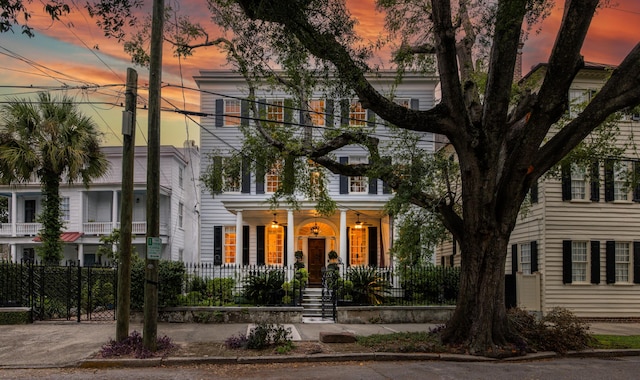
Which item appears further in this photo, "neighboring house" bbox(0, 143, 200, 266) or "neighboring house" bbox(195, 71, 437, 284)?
"neighboring house" bbox(0, 143, 200, 266)

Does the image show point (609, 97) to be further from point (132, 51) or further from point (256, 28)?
point (132, 51)

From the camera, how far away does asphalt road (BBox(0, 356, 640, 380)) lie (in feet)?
31.9

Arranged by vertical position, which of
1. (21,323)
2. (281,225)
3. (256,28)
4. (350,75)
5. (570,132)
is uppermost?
(256,28)

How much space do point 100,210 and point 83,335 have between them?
1991 centimetres

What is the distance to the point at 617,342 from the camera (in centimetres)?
1370

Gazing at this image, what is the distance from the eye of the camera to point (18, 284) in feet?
56.7

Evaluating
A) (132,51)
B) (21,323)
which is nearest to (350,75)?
(132,51)

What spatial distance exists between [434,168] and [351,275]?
602cm

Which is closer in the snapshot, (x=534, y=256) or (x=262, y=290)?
(x=262, y=290)

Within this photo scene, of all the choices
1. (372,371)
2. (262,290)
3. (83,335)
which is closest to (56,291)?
(83,335)

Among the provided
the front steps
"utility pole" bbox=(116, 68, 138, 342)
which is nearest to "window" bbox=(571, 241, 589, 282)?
the front steps

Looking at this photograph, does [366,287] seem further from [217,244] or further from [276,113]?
[217,244]

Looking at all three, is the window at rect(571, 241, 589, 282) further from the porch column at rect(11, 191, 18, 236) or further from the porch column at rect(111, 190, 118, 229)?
the porch column at rect(11, 191, 18, 236)

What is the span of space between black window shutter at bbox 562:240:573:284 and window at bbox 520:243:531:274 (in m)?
1.45
